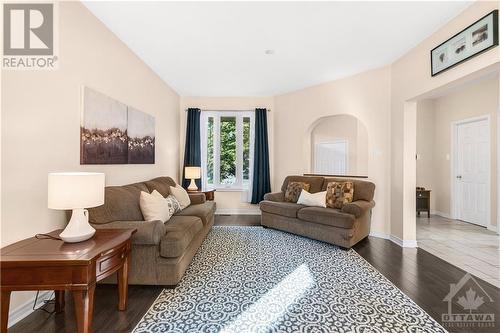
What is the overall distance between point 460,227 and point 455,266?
2.30m

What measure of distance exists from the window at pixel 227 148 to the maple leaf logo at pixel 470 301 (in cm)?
395

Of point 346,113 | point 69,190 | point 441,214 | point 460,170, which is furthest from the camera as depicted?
point 441,214

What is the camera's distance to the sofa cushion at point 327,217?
10.4ft

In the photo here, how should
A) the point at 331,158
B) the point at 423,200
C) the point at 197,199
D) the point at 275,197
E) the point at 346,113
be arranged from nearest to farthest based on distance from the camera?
the point at 197,199, the point at 346,113, the point at 275,197, the point at 423,200, the point at 331,158

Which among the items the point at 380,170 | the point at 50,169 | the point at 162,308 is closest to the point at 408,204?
the point at 380,170

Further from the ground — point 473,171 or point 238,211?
point 473,171

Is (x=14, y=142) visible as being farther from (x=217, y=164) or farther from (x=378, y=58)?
(x=378, y=58)

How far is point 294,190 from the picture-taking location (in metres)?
4.32

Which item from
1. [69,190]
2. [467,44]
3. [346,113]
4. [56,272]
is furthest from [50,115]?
[346,113]

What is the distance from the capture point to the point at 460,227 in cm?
434

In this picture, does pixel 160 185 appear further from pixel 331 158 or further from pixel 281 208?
pixel 331 158

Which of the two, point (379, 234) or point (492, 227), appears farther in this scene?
point (492, 227)

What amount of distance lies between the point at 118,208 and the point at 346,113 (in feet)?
13.1

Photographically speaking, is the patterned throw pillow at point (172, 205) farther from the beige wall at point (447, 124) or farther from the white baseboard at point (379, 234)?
the beige wall at point (447, 124)
